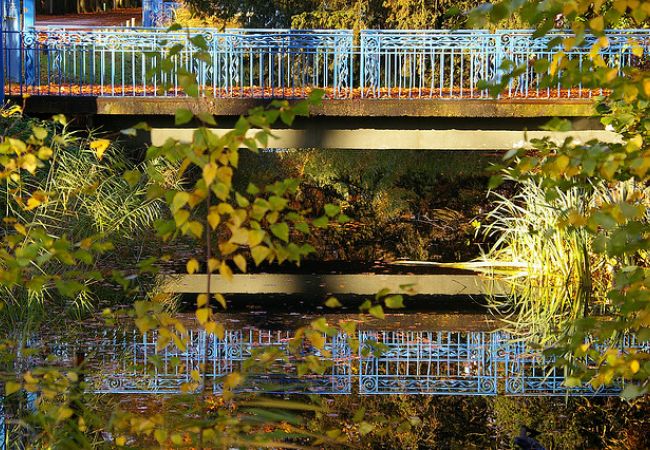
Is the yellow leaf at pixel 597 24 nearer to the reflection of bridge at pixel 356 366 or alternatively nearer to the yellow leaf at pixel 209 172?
the yellow leaf at pixel 209 172

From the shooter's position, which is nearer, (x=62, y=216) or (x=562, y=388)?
(x=562, y=388)

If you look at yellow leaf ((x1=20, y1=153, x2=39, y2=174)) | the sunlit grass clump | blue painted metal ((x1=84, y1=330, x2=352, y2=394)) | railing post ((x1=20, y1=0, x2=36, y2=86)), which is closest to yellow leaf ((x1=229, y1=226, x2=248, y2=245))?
yellow leaf ((x1=20, y1=153, x2=39, y2=174))

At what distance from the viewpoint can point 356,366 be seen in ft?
24.8

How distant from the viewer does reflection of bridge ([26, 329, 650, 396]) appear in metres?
6.97

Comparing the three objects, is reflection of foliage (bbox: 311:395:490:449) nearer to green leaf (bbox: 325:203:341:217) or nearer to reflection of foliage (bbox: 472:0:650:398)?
reflection of foliage (bbox: 472:0:650:398)

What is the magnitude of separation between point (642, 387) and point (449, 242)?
11.4 meters

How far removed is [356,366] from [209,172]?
14.8ft

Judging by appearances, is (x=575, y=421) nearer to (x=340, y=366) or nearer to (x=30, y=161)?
(x=340, y=366)

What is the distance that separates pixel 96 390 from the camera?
666cm

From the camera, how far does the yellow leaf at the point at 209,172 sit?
10.4 feet

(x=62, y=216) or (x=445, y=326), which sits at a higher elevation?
(x=62, y=216)

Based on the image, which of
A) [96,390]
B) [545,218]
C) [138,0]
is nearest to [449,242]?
[545,218]

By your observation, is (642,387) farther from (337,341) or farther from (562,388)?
(337,341)

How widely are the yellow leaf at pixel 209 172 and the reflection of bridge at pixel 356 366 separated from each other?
120 inches
